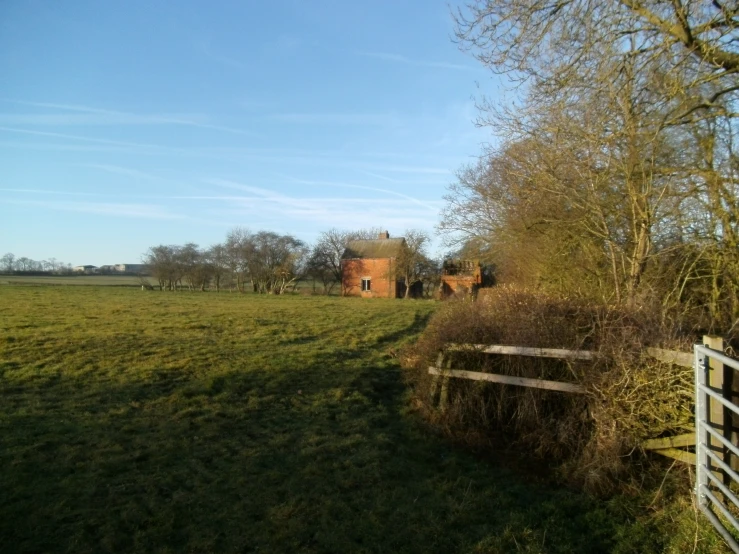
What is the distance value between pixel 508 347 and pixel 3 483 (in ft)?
18.8

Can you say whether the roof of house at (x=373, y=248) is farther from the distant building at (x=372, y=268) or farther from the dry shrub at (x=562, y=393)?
the dry shrub at (x=562, y=393)

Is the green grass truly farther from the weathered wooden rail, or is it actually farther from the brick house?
the weathered wooden rail

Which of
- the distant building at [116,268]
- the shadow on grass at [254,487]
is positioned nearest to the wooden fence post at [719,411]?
the shadow on grass at [254,487]

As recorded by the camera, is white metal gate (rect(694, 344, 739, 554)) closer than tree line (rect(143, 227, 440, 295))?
Yes

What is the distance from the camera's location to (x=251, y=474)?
5473mm

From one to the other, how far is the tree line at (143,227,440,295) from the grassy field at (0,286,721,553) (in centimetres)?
4394

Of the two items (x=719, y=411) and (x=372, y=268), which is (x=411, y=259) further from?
(x=719, y=411)

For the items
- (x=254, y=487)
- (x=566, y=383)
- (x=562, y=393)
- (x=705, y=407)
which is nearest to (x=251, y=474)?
(x=254, y=487)

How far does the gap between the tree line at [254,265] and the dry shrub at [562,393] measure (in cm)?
4493

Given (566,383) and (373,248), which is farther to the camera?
(373,248)

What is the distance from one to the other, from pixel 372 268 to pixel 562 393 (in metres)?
46.0

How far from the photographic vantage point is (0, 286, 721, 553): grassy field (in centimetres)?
416

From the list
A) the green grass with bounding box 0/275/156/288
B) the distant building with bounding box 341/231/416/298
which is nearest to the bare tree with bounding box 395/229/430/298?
the distant building with bounding box 341/231/416/298

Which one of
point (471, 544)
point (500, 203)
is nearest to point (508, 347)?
point (471, 544)
